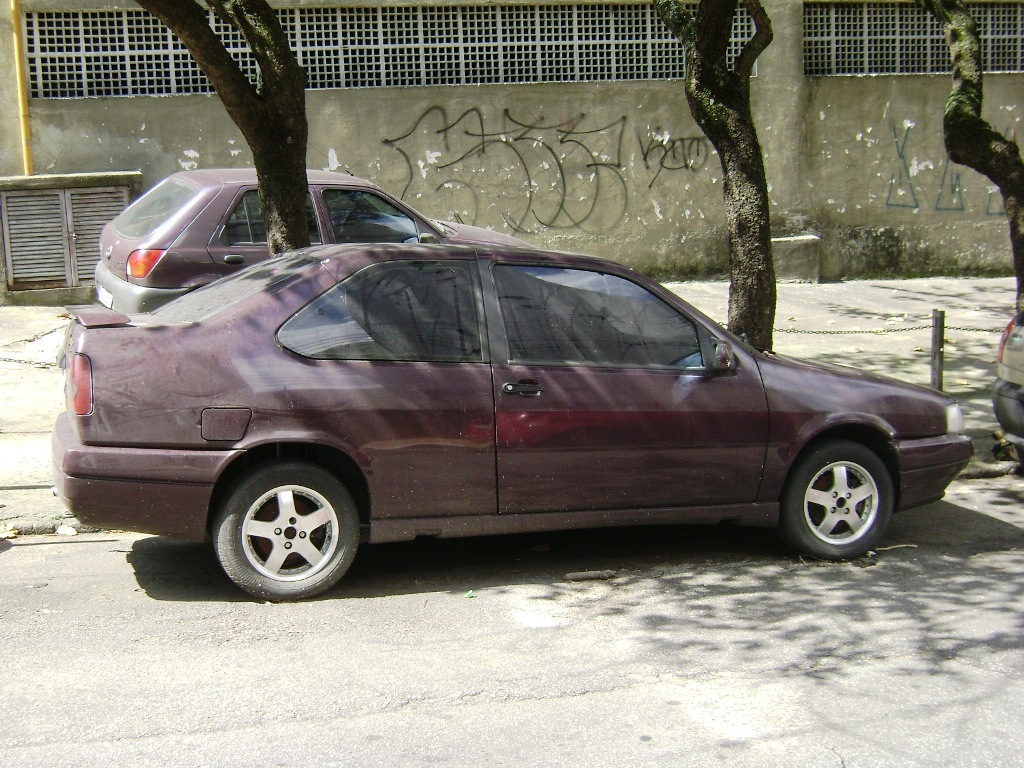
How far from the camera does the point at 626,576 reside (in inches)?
233

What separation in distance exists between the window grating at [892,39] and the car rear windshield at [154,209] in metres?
8.22

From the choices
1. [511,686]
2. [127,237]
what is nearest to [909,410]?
[511,686]

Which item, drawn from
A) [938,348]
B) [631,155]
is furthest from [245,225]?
[631,155]

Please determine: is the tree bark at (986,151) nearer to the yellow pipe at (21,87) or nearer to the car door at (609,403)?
the car door at (609,403)

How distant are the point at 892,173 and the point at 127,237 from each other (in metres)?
9.47

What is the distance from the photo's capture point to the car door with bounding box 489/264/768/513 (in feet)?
18.3

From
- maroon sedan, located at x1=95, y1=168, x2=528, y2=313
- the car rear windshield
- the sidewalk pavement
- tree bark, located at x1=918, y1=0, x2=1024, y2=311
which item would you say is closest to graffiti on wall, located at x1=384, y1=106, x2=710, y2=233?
the sidewalk pavement

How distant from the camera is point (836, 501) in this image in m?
6.13

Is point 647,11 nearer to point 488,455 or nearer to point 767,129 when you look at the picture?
point 767,129

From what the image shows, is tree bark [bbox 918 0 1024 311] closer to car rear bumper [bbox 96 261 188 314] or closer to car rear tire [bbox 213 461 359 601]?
car rear tire [bbox 213 461 359 601]

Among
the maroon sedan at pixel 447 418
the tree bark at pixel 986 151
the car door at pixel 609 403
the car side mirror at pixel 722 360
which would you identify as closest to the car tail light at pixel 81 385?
the maroon sedan at pixel 447 418

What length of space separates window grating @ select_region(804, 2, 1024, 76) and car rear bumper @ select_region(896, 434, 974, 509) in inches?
372

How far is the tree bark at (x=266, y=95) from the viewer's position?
7102mm

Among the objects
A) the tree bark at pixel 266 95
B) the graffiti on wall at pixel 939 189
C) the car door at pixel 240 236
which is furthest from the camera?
the graffiti on wall at pixel 939 189
